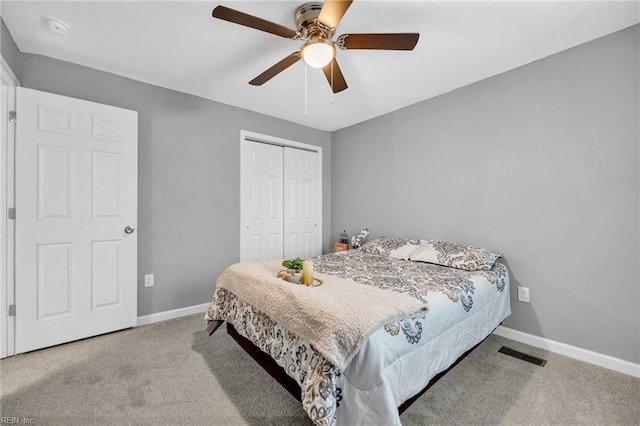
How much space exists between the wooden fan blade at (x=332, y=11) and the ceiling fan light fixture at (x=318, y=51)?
10cm

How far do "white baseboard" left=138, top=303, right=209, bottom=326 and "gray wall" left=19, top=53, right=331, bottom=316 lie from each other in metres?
0.05

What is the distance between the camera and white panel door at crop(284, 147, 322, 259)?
408 cm

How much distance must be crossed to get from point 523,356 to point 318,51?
9.00ft

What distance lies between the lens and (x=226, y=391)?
1.78 m

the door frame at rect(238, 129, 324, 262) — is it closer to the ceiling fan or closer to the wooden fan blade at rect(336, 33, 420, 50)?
the ceiling fan

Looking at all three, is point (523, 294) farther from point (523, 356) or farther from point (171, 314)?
point (171, 314)

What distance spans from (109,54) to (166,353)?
8.28ft

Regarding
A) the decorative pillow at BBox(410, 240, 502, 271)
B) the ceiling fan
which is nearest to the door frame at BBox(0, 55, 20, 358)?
the ceiling fan

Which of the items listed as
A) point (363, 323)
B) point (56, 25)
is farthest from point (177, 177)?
point (363, 323)

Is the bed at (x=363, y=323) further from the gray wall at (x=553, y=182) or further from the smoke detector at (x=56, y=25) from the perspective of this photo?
the smoke detector at (x=56, y=25)

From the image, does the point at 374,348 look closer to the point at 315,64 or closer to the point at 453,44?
the point at 315,64

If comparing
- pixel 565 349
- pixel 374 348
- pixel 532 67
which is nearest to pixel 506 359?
pixel 565 349

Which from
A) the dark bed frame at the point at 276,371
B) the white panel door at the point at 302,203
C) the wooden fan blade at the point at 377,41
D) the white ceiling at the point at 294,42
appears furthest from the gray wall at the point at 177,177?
the wooden fan blade at the point at 377,41

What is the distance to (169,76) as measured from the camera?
276cm
